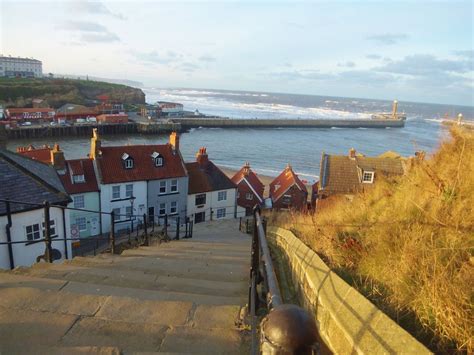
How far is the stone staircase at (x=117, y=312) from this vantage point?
3.14 meters

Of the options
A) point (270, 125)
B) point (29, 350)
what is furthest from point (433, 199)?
point (270, 125)

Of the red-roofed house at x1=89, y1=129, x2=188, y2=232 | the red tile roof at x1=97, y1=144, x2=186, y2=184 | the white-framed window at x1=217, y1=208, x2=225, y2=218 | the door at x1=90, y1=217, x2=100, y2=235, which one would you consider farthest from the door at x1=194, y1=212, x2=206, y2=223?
the door at x1=90, y1=217, x2=100, y2=235

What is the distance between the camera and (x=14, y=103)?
97.4 m

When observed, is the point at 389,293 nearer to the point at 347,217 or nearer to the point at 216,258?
the point at 347,217

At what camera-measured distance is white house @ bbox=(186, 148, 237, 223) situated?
Result: 2850 centimetres

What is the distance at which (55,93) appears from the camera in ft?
374

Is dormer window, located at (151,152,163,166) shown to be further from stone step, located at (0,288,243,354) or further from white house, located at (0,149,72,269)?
stone step, located at (0,288,243,354)

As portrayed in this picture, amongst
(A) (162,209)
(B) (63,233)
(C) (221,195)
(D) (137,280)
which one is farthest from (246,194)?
(D) (137,280)

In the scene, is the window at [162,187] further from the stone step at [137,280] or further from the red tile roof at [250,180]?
the stone step at [137,280]

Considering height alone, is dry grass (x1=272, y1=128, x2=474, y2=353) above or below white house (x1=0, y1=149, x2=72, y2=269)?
above

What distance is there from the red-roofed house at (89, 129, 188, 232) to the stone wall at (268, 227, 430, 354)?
69.4ft

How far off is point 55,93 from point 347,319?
12721cm

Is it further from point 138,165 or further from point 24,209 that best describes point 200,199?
point 24,209

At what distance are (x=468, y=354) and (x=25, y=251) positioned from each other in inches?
577
